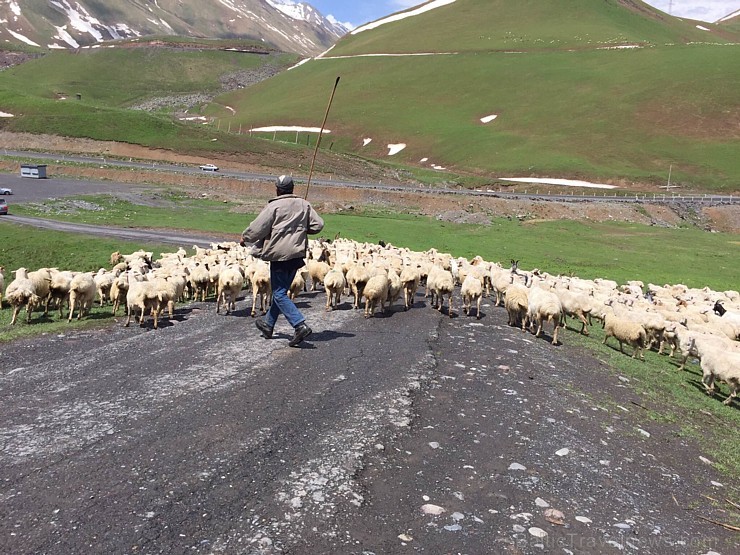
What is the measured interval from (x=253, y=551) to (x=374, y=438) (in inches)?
112

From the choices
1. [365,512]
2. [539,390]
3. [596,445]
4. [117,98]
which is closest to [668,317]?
[539,390]

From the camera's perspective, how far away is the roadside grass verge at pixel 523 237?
34375 millimetres

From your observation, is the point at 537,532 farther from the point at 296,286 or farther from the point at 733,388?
the point at 296,286

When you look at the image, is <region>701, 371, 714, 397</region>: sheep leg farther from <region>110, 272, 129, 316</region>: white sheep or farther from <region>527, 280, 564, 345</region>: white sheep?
<region>110, 272, 129, 316</region>: white sheep

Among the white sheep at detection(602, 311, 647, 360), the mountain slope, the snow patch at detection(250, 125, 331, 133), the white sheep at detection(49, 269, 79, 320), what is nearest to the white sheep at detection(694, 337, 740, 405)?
the white sheep at detection(602, 311, 647, 360)

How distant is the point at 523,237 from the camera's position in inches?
1778

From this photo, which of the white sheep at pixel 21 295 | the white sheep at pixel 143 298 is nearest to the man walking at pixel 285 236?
the white sheep at pixel 143 298

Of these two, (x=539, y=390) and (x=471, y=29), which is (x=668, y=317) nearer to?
(x=539, y=390)

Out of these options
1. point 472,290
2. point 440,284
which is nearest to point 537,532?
point 472,290

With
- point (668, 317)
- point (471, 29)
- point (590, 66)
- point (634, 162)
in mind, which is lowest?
point (668, 317)

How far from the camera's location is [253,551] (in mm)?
5598

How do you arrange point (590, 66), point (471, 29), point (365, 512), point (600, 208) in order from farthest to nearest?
point (471, 29), point (590, 66), point (600, 208), point (365, 512)

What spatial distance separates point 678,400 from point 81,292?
1532cm

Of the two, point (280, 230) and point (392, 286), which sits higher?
point (280, 230)
